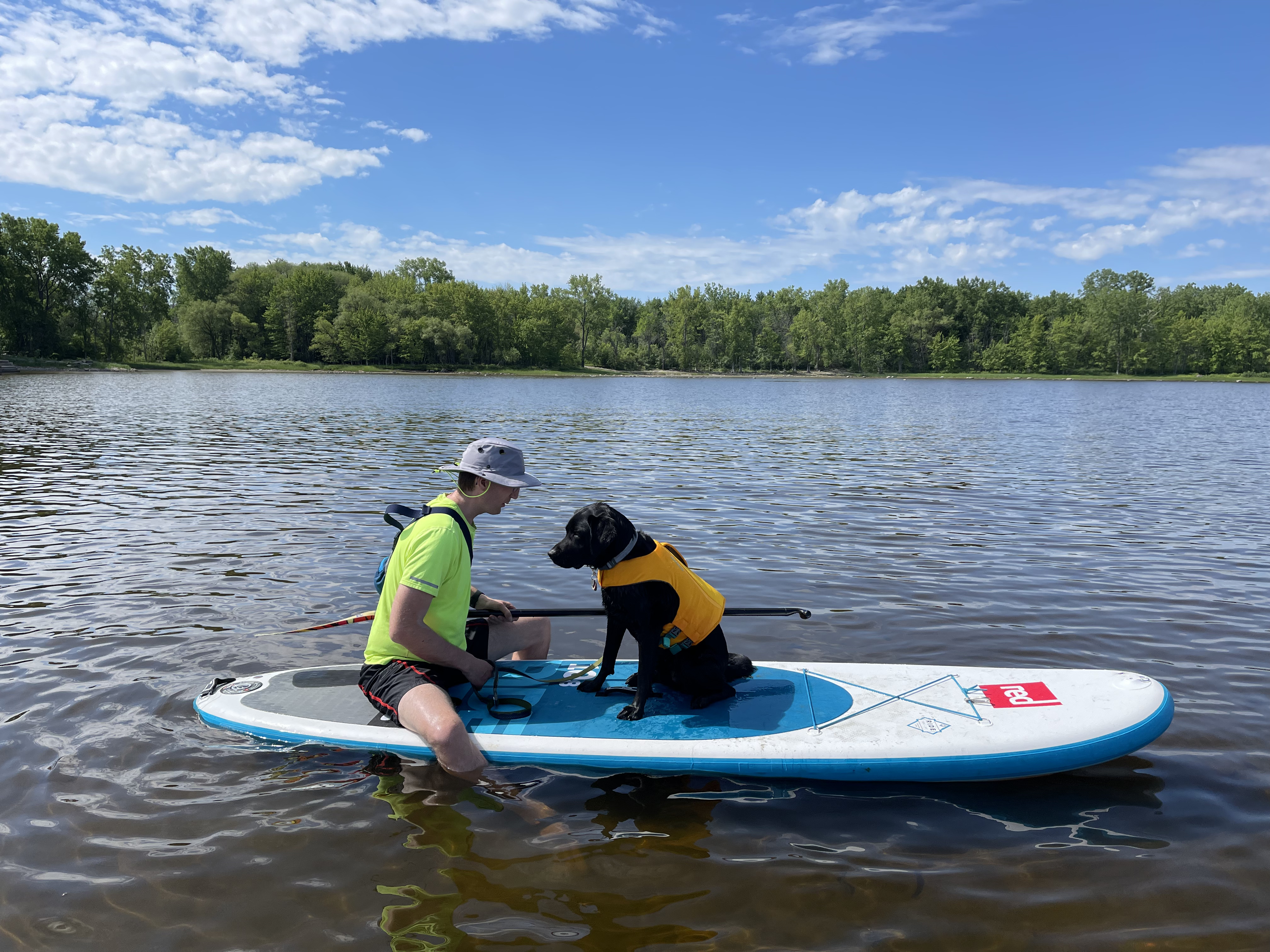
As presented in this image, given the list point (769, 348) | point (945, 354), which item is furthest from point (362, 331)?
point (945, 354)

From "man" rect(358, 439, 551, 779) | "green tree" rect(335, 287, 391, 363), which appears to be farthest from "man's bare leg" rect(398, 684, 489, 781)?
"green tree" rect(335, 287, 391, 363)

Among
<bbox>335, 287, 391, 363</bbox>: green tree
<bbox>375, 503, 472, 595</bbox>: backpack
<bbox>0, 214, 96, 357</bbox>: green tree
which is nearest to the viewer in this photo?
<bbox>375, 503, 472, 595</bbox>: backpack

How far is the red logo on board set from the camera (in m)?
5.12

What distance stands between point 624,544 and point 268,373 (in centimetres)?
9494

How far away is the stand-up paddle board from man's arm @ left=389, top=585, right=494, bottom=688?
34 centimetres

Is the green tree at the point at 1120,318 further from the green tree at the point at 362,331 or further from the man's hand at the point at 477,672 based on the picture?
the man's hand at the point at 477,672

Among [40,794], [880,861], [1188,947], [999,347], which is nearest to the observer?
[1188,947]

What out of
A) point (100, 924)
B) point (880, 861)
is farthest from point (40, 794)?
point (880, 861)

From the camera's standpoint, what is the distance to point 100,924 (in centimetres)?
370

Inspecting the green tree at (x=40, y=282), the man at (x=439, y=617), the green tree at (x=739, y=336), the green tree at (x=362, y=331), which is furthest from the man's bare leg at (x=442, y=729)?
the green tree at (x=739, y=336)

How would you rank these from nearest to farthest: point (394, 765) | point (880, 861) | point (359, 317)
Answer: point (880, 861), point (394, 765), point (359, 317)

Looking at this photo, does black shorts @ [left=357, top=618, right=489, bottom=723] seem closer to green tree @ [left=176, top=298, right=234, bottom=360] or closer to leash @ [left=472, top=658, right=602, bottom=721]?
leash @ [left=472, top=658, right=602, bottom=721]

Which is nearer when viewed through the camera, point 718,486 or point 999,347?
point 718,486

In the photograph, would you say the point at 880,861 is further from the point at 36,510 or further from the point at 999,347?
the point at 999,347
